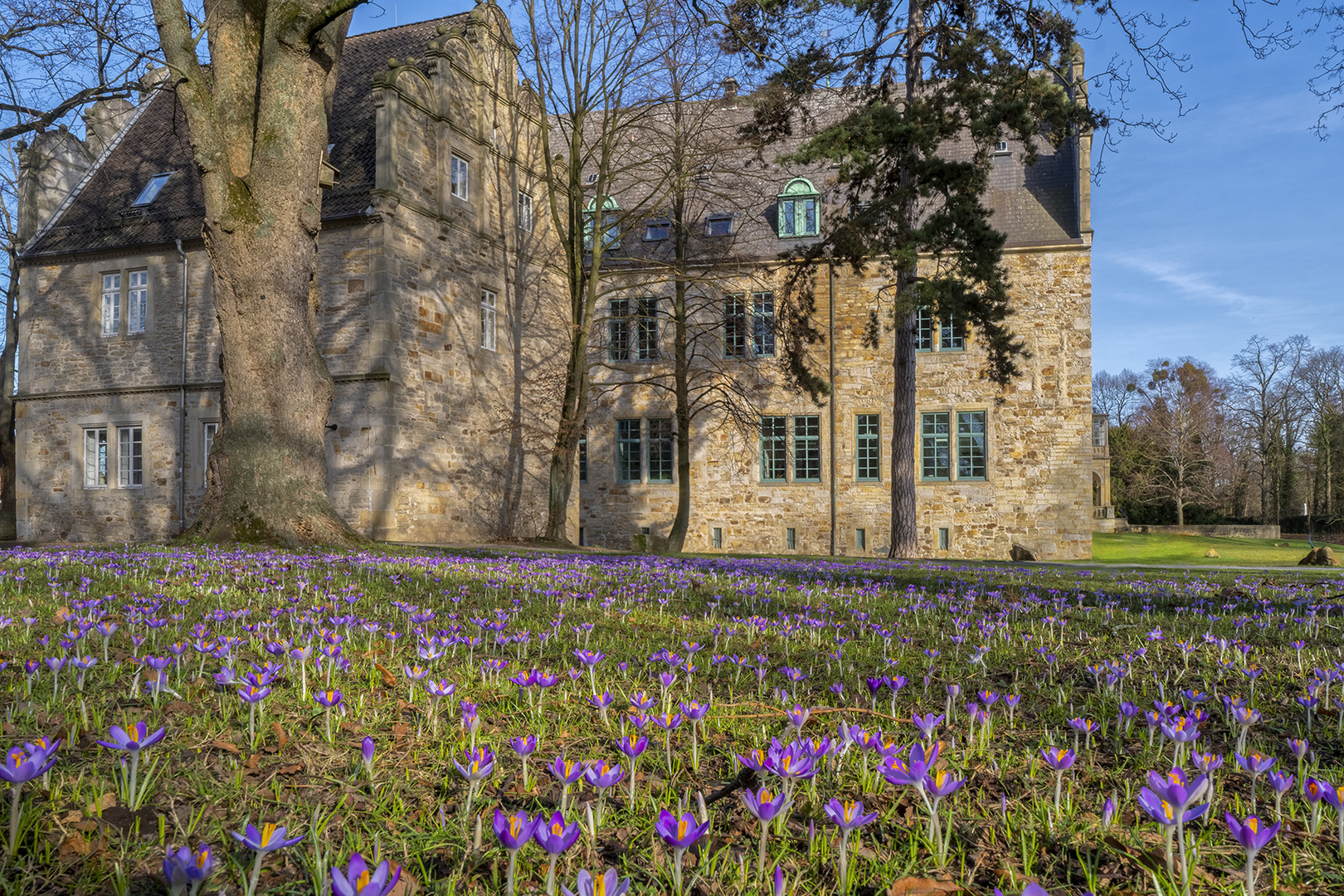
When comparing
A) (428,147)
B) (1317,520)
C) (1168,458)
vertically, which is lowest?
(1317,520)

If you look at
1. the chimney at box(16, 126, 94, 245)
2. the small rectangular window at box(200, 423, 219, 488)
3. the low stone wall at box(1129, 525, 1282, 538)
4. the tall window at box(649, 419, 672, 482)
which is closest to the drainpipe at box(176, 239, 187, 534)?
the small rectangular window at box(200, 423, 219, 488)

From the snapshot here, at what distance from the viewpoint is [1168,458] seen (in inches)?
1981

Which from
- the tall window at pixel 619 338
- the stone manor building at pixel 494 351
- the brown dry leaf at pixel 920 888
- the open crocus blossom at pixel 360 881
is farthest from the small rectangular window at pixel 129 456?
the brown dry leaf at pixel 920 888

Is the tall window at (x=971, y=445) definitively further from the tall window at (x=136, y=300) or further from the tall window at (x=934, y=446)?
the tall window at (x=136, y=300)

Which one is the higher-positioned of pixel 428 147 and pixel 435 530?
pixel 428 147

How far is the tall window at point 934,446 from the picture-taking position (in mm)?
25312

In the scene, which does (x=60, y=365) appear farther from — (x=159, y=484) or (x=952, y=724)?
(x=952, y=724)

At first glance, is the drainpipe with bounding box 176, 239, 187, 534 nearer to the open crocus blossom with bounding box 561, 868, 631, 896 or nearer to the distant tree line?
the open crocus blossom with bounding box 561, 868, 631, 896

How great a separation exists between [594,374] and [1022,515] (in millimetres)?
13996

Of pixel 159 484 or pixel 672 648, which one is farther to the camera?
pixel 159 484

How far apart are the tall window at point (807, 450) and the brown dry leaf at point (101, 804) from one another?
24868 mm

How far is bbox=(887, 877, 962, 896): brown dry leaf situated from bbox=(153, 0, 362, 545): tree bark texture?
9.45 meters

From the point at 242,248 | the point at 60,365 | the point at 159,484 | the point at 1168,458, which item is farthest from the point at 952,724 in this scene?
the point at 1168,458

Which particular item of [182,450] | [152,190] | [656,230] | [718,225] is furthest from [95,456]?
[718,225]
